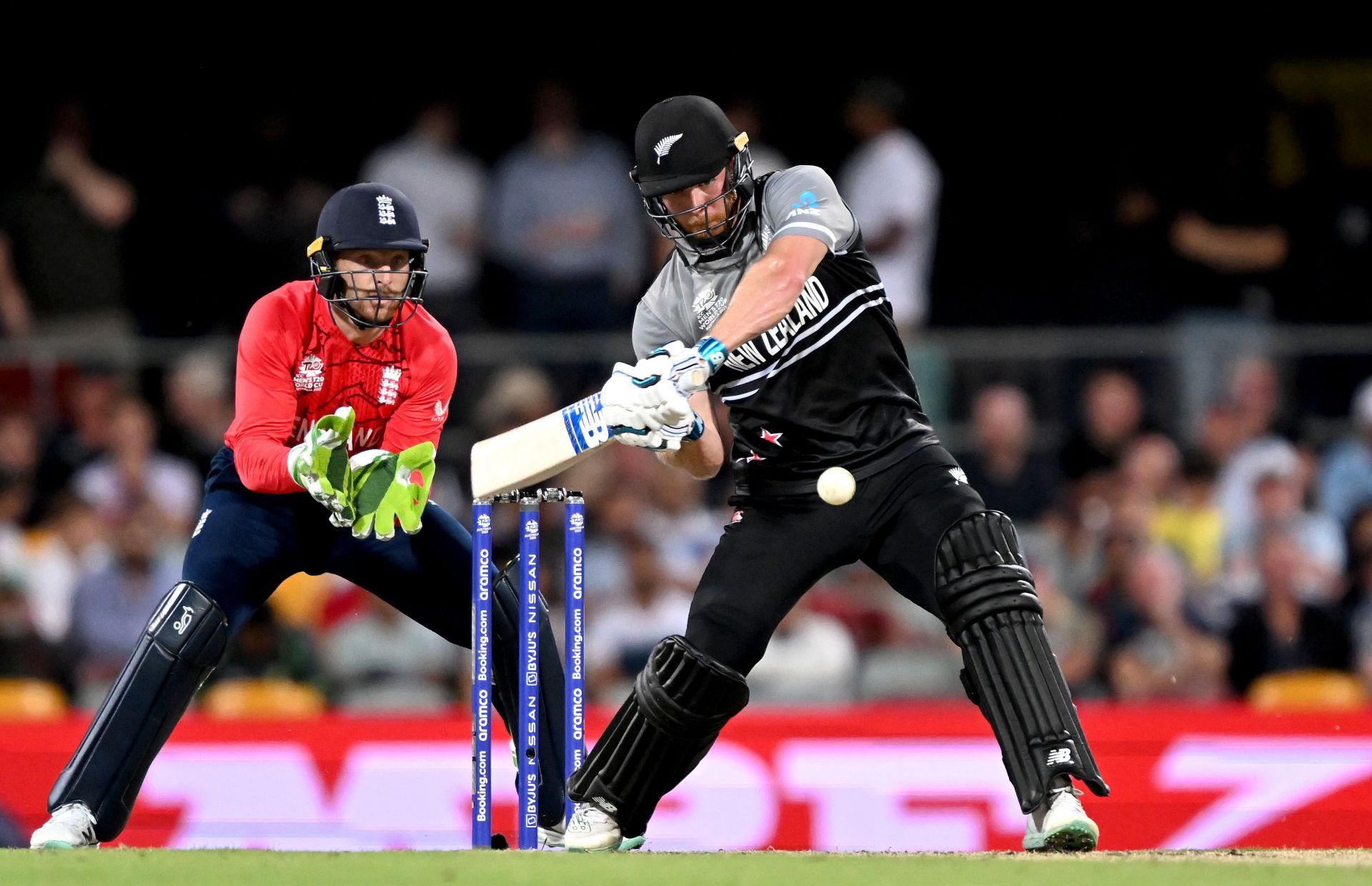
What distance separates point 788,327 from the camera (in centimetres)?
527

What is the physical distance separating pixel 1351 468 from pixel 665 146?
5.11 meters

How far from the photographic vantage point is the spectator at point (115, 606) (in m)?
8.52

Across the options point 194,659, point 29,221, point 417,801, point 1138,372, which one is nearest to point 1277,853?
point 194,659

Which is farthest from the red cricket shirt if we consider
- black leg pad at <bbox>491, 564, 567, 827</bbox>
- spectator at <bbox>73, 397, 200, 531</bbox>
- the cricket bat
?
spectator at <bbox>73, 397, 200, 531</bbox>

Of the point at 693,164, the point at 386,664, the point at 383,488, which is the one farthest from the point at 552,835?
the point at 386,664

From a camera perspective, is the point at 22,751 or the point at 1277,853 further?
the point at 22,751

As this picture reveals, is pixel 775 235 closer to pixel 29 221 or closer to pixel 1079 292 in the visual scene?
pixel 1079 292

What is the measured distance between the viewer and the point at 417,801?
25.0 feet

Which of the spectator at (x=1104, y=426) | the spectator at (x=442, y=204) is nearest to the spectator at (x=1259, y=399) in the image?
the spectator at (x=1104, y=426)

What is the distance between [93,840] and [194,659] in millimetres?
536

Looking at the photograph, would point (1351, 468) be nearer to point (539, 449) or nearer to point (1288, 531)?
point (1288, 531)

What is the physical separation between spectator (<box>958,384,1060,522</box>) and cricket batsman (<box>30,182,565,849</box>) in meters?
3.73

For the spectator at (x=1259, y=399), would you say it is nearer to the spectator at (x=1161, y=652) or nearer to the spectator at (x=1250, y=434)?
the spectator at (x=1250, y=434)

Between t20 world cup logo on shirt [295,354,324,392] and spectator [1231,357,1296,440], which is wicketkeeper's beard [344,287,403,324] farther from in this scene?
spectator [1231,357,1296,440]
